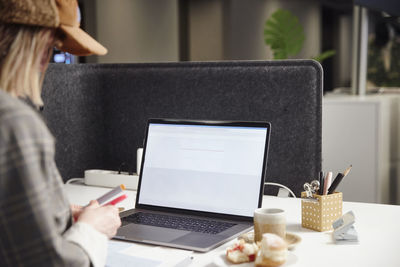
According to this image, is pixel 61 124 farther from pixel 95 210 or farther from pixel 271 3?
pixel 271 3

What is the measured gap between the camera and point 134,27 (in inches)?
177

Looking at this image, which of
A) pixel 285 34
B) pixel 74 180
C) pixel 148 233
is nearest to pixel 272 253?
pixel 148 233

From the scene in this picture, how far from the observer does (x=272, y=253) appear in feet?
2.53

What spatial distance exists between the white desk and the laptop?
9 cm

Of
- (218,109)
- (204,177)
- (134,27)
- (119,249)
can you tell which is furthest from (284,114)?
(134,27)

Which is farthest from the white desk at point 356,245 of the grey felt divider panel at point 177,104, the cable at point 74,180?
the cable at point 74,180

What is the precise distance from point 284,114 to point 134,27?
11.3 feet

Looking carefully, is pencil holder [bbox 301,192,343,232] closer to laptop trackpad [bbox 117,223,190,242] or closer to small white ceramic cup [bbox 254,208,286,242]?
small white ceramic cup [bbox 254,208,286,242]

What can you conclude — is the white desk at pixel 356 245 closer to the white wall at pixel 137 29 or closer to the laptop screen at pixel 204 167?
the laptop screen at pixel 204 167

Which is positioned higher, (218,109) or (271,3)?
(271,3)

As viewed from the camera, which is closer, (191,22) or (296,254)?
(296,254)

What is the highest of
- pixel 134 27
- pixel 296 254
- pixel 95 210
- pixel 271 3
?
pixel 271 3

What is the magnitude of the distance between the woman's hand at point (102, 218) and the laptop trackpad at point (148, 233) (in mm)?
247

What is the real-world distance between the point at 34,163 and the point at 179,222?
1.83ft
